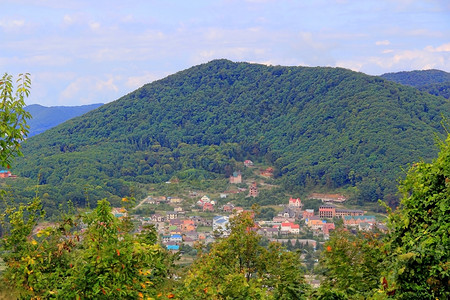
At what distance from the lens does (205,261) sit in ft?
24.5

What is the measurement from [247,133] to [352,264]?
60450 millimetres

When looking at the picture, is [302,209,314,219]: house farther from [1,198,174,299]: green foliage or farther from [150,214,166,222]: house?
[1,198,174,299]: green foliage

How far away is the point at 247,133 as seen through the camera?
66188mm

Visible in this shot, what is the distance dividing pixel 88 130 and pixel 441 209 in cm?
6327

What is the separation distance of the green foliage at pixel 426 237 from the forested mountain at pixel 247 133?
113ft

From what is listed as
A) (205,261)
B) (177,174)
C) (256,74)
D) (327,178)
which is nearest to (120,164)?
(177,174)

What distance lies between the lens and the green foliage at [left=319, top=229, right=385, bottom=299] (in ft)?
17.9

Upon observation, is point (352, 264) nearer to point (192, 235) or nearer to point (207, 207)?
point (192, 235)

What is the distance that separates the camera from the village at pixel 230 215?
30884 millimetres

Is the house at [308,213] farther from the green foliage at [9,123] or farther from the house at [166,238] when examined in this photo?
the green foliage at [9,123]

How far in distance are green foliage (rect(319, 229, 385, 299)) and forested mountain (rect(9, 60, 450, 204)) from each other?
1283 inches

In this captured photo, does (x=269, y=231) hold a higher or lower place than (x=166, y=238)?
lower

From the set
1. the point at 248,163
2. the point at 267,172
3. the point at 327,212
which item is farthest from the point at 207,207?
the point at 248,163

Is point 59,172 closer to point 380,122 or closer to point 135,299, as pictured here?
point 380,122
